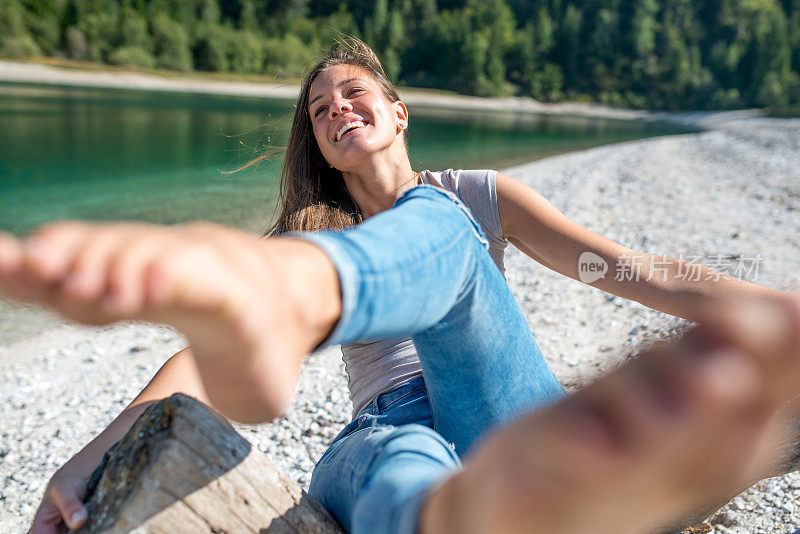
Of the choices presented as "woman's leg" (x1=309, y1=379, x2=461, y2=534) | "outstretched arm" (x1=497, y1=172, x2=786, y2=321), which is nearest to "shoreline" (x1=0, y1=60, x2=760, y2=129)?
"outstretched arm" (x1=497, y1=172, x2=786, y2=321)

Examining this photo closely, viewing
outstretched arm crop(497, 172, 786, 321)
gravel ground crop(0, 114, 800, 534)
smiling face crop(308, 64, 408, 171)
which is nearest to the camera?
outstretched arm crop(497, 172, 786, 321)

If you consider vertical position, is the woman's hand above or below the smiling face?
below

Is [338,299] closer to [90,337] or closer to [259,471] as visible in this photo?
[259,471]

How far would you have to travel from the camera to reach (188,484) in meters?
1.09

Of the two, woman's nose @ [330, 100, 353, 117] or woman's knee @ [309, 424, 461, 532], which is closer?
woman's knee @ [309, 424, 461, 532]

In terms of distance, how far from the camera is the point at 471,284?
1.14m

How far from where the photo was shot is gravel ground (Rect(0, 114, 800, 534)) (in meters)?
2.60

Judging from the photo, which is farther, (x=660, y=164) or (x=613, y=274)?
Answer: (x=660, y=164)

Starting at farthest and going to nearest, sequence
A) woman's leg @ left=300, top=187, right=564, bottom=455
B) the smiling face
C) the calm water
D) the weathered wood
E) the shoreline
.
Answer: the shoreline
the calm water
the smiling face
the weathered wood
woman's leg @ left=300, top=187, right=564, bottom=455

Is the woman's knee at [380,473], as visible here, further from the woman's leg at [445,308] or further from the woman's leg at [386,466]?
the woman's leg at [445,308]

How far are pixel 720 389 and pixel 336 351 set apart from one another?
3.63 meters

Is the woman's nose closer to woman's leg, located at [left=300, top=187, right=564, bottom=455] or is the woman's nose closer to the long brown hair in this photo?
the long brown hair

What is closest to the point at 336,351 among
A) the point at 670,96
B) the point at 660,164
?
the point at 660,164

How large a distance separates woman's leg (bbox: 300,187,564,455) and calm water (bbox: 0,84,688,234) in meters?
1.47
